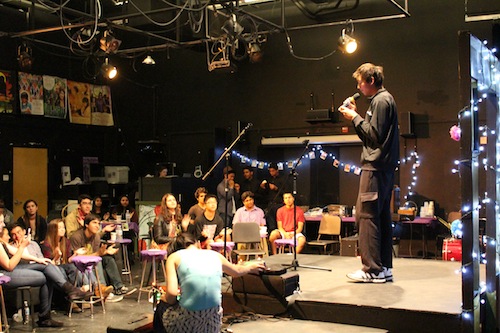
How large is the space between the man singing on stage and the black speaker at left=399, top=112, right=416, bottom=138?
5767mm

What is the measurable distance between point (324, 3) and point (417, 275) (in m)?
7.28

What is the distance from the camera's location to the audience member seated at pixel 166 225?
7.79 m

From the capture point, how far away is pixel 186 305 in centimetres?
429

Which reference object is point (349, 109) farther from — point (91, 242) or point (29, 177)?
point (29, 177)

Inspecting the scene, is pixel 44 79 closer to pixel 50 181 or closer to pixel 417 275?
pixel 50 181

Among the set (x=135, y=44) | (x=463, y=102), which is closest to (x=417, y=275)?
(x=463, y=102)

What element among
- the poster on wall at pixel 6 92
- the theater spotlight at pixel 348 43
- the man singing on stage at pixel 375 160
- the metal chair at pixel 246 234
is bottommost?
the metal chair at pixel 246 234

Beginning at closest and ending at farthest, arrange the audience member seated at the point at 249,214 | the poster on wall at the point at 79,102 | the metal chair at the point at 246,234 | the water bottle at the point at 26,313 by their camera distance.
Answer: the water bottle at the point at 26,313, the metal chair at the point at 246,234, the audience member seated at the point at 249,214, the poster on wall at the point at 79,102

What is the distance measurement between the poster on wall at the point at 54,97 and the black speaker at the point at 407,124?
23.0 ft

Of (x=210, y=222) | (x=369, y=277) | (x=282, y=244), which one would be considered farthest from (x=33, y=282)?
(x=282, y=244)

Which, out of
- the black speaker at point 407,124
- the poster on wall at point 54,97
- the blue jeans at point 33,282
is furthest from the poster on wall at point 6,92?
the black speaker at point 407,124

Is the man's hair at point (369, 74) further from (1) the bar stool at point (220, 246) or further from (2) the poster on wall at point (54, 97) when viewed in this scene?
(2) the poster on wall at point (54, 97)

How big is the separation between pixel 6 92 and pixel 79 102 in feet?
6.13

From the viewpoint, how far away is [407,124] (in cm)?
1059
